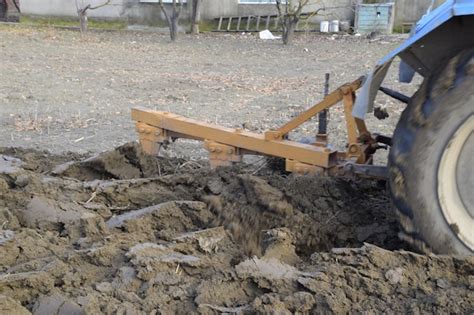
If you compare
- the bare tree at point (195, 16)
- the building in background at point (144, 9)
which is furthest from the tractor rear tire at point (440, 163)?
the building in background at point (144, 9)

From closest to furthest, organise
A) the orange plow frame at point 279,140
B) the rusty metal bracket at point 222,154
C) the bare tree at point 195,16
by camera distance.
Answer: the orange plow frame at point 279,140 → the rusty metal bracket at point 222,154 → the bare tree at point 195,16

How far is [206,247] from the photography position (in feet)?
10.9

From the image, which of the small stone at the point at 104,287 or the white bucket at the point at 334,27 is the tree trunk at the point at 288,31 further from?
the small stone at the point at 104,287

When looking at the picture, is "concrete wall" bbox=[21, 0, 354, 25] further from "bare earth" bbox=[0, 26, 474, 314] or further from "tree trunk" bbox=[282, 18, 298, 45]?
"bare earth" bbox=[0, 26, 474, 314]

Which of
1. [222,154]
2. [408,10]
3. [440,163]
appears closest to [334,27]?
[408,10]

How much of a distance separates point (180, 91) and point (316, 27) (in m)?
12.2

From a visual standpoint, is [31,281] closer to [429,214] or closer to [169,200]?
[169,200]

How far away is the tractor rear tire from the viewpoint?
2795mm

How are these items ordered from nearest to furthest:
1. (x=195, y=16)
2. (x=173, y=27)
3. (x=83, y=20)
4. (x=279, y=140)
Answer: (x=279, y=140)
(x=173, y=27)
(x=83, y=20)
(x=195, y=16)

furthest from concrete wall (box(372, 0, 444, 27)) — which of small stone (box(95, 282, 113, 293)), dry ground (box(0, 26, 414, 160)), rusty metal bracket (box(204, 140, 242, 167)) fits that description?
small stone (box(95, 282, 113, 293))

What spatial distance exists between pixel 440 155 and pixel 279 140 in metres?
1.46

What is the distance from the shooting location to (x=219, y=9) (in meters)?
22.6

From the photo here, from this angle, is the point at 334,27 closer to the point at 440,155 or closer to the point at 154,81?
the point at 154,81

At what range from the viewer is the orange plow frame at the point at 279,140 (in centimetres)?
396
